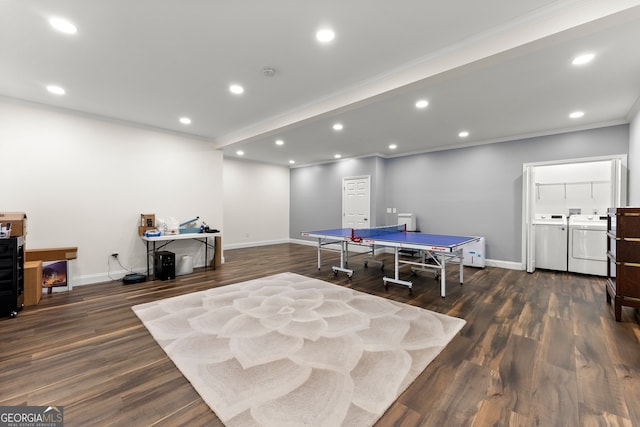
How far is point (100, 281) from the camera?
449cm

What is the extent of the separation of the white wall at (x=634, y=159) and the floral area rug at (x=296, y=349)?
3.68m

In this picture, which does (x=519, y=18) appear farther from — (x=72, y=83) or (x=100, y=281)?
(x=100, y=281)

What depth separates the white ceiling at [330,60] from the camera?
2.07 metres

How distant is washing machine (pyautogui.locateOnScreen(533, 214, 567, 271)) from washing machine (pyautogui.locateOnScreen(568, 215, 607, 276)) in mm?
99

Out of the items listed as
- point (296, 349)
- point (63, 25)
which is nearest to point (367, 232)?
point (296, 349)

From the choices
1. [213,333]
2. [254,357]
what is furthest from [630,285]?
[213,333]

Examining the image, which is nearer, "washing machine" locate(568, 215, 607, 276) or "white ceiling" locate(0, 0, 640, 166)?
"white ceiling" locate(0, 0, 640, 166)

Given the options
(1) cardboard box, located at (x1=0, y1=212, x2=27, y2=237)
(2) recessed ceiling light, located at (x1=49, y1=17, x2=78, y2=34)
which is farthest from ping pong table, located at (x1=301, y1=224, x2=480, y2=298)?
(1) cardboard box, located at (x1=0, y1=212, x2=27, y2=237)

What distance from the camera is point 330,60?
2783mm

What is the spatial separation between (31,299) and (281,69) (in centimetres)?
426

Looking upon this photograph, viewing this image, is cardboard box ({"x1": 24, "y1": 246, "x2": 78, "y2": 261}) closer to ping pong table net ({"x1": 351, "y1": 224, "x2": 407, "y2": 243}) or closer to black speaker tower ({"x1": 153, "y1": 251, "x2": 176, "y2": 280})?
black speaker tower ({"x1": 153, "y1": 251, "x2": 176, "y2": 280})

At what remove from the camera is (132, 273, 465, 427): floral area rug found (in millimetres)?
1658

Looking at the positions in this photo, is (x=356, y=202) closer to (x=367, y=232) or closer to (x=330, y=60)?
(x=367, y=232)

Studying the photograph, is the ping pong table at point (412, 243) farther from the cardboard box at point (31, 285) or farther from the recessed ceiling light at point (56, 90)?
the recessed ceiling light at point (56, 90)
